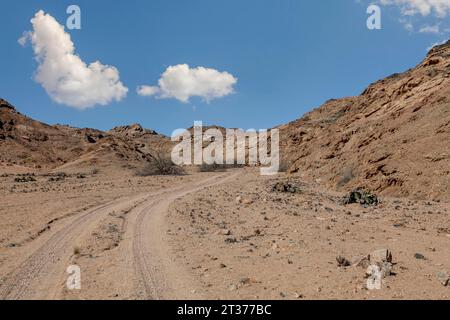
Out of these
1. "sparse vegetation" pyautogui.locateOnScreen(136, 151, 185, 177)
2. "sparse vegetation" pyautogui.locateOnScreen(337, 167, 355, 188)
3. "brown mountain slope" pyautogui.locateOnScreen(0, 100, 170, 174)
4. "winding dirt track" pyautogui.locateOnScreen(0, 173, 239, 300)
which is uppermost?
"brown mountain slope" pyautogui.locateOnScreen(0, 100, 170, 174)

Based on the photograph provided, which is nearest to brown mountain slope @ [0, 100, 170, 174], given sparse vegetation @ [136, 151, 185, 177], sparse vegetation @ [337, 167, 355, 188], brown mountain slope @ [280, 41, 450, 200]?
sparse vegetation @ [136, 151, 185, 177]

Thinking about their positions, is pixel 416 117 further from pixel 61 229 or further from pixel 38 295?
pixel 38 295

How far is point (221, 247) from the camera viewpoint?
10039 mm

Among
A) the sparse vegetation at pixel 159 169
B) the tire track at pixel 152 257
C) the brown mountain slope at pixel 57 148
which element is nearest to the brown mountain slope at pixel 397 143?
the tire track at pixel 152 257

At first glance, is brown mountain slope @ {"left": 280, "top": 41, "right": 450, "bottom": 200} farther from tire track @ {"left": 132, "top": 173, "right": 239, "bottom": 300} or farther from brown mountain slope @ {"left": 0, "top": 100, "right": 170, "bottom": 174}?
brown mountain slope @ {"left": 0, "top": 100, "right": 170, "bottom": 174}

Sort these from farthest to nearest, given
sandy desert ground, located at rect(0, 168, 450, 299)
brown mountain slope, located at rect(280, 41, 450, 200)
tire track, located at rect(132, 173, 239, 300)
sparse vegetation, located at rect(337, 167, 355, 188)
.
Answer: sparse vegetation, located at rect(337, 167, 355, 188)
brown mountain slope, located at rect(280, 41, 450, 200)
tire track, located at rect(132, 173, 239, 300)
sandy desert ground, located at rect(0, 168, 450, 299)

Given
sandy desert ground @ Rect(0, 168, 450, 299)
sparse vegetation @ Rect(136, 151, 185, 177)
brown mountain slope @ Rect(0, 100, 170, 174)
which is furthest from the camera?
brown mountain slope @ Rect(0, 100, 170, 174)

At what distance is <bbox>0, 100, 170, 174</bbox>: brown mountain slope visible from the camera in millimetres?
46156

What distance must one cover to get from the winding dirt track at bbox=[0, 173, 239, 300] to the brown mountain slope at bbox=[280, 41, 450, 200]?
33.8 ft

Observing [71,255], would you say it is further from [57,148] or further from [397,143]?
[57,148]

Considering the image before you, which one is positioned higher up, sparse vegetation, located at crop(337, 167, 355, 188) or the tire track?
sparse vegetation, located at crop(337, 167, 355, 188)

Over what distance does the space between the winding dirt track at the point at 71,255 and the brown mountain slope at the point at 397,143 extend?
10292 millimetres

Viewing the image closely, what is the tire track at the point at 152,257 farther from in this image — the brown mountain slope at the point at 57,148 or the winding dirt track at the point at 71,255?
the brown mountain slope at the point at 57,148
